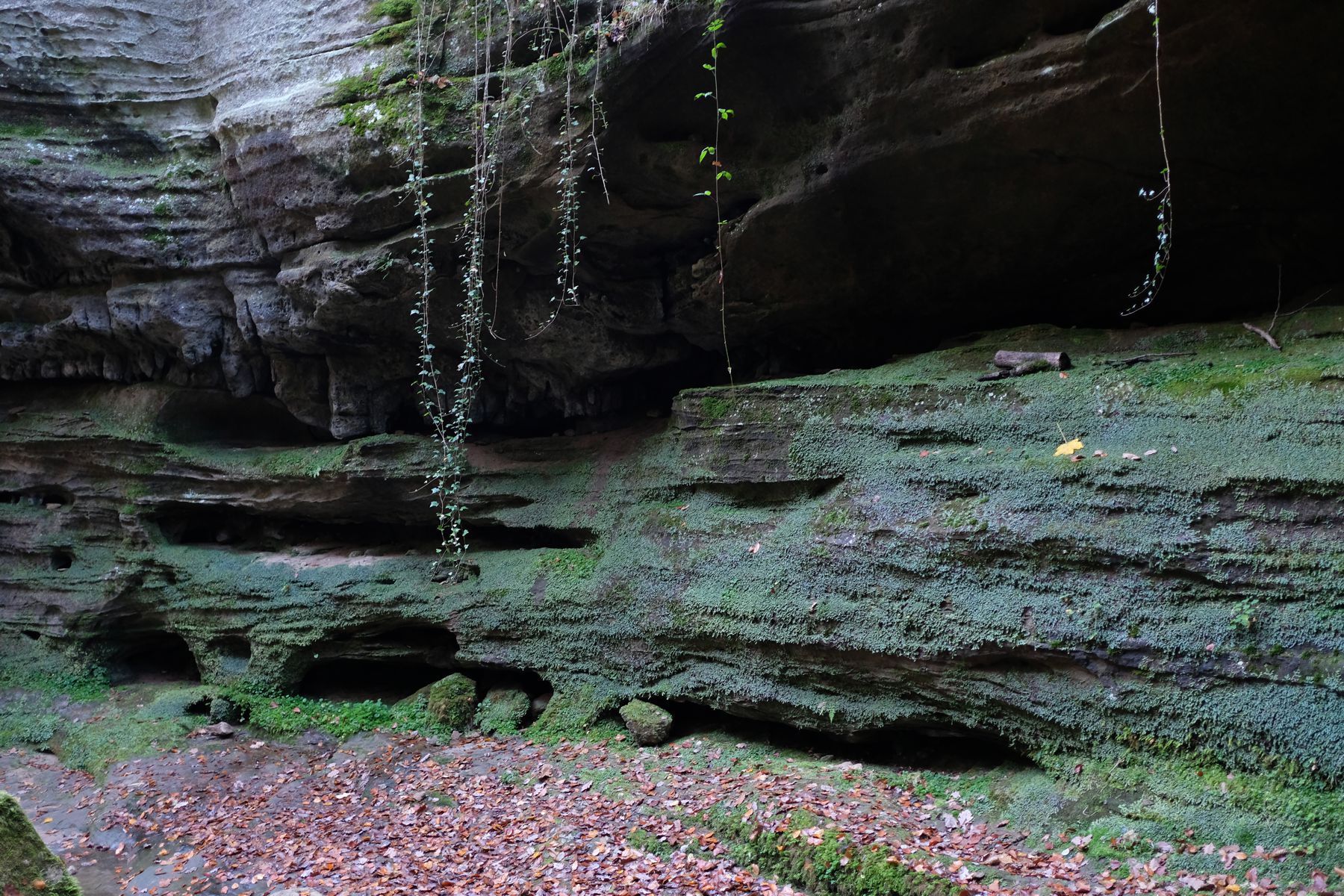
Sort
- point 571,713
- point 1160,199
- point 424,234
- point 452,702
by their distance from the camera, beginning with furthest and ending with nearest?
point 452,702, point 424,234, point 571,713, point 1160,199

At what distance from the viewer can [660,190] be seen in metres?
8.92

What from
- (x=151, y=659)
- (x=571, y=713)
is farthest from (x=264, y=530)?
(x=571, y=713)

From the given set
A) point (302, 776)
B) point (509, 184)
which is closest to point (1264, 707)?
point (509, 184)

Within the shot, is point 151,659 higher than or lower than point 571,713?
lower

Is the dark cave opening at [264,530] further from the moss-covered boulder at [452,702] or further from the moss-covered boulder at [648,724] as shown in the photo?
the moss-covered boulder at [648,724]

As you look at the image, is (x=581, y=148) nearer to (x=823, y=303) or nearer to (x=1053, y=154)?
(x=823, y=303)

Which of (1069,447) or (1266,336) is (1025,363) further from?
(1266,336)

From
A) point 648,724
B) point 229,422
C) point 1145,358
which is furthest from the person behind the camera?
point 229,422

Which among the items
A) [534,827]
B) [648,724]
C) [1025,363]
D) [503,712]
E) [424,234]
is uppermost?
[424,234]

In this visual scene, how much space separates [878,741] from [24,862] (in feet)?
20.0

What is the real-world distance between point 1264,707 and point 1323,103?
4.39 metres

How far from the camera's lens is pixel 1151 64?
6570 mm

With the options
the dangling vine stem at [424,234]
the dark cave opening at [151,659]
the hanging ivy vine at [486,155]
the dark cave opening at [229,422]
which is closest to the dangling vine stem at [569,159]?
the hanging ivy vine at [486,155]

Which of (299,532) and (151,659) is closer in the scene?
(299,532)
